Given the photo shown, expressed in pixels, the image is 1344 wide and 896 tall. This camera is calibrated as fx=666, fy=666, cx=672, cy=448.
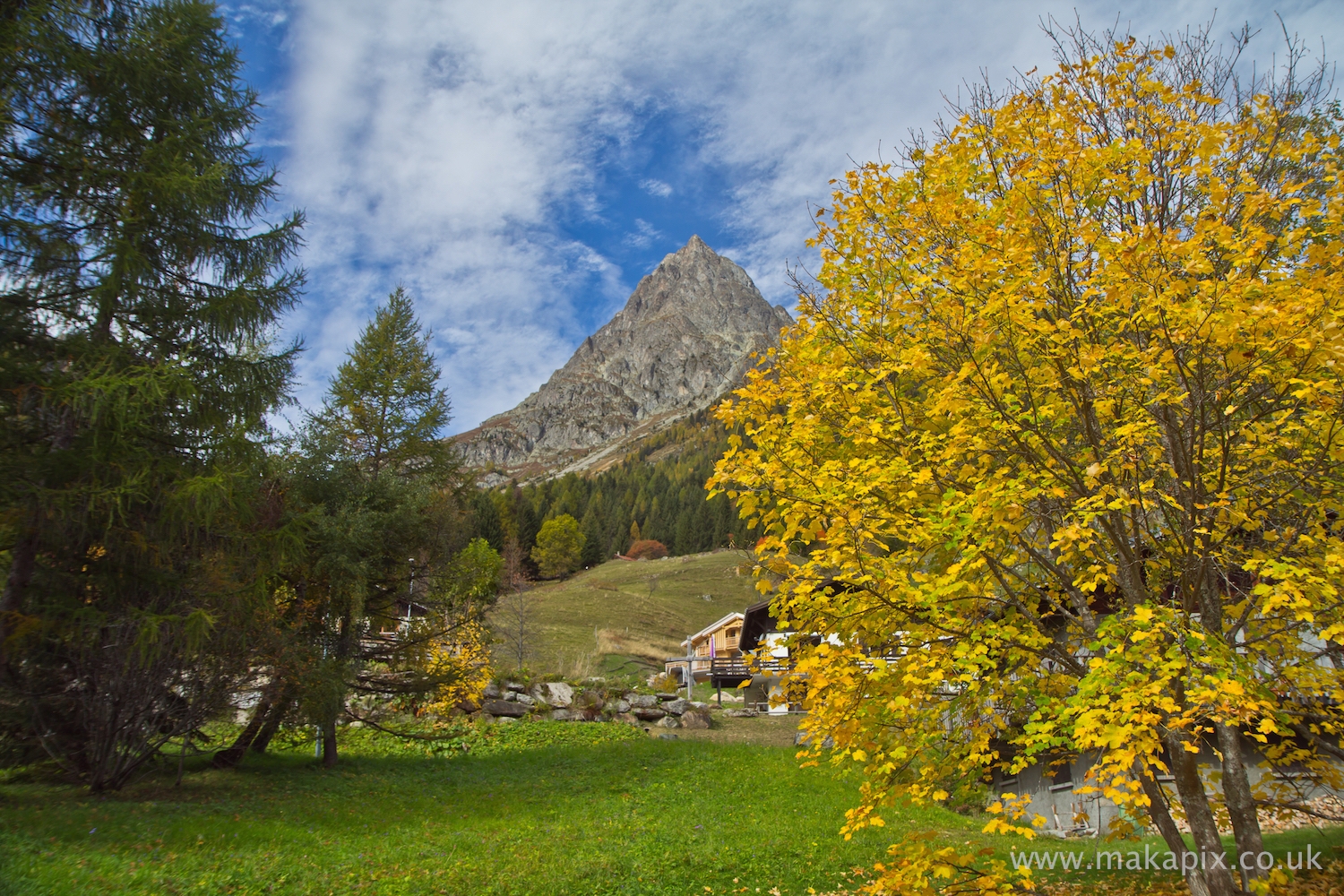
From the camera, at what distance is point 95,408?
759 centimetres

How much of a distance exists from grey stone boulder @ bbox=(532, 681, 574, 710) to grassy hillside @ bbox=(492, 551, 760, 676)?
396 centimetres

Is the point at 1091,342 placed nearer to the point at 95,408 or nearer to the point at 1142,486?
the point at 1142,486

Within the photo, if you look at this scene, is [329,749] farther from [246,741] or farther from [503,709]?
[503,709]

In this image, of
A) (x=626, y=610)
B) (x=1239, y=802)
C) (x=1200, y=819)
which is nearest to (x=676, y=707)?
(x=1239, y=802)

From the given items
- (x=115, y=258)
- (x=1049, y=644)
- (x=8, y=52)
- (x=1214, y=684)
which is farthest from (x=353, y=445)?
(x=1214, y=684)

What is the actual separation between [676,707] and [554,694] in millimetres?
4327

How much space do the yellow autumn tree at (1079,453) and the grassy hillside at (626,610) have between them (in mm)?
21516

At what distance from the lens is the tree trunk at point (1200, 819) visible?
4.31 meters

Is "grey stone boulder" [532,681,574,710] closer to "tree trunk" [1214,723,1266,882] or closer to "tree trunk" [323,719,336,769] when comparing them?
"tree trunk" [323,719,336,769]

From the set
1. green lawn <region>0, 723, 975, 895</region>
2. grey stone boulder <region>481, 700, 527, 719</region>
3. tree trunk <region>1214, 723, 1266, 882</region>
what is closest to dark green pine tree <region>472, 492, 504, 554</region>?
grey stone boulder <region>481, 700, 527, 719</region>

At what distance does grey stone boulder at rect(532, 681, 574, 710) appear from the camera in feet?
74.3

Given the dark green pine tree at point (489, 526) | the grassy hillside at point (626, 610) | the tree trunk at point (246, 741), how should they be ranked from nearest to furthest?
the tree trunk at point (246, 741) → the grassy hillside at point (626, 610) → the dark green pine tree at point (489, 526)

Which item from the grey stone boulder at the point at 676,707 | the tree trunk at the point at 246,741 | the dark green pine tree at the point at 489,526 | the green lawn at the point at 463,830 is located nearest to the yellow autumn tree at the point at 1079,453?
the green lawn at the point at 463,830

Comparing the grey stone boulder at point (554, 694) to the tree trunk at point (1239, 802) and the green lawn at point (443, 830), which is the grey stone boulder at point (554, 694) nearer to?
the green lawn at point (443, 830)
